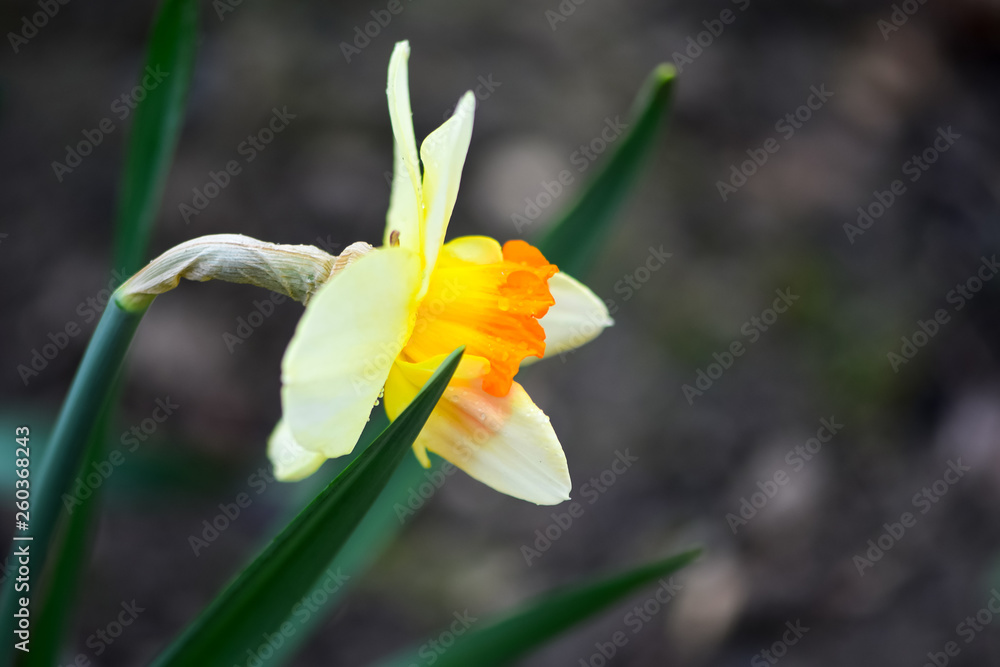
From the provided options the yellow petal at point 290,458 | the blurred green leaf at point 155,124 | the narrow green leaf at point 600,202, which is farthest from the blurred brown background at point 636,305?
the yellow petal at point 290,458

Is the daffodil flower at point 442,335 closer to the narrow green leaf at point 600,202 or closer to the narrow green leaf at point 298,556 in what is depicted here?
the narrow green leaf at point 298,556

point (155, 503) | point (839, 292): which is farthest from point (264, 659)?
point (839, 292)

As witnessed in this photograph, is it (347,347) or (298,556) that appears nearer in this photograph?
(347,347)

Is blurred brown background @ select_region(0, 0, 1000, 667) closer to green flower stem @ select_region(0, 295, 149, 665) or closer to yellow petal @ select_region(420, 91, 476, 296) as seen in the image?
green flower stem @ select_region(0, 295, 149, 665)

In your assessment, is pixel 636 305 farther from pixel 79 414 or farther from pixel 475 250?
pixel 79 414

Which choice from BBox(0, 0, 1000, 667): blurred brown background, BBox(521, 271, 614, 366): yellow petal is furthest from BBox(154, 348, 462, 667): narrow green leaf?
BBox(0, 0, 1000, 667): blurred brown background

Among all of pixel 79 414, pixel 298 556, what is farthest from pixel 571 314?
pixel 79 414
